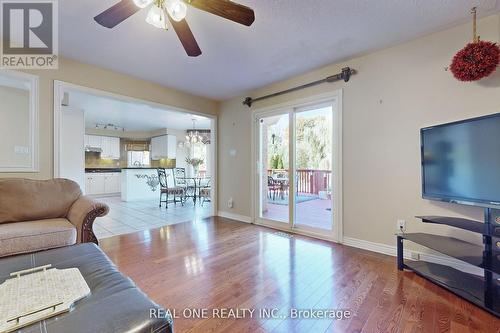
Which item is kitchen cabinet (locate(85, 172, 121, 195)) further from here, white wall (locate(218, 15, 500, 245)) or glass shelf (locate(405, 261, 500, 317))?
glass shelf (locate(405, 261, 500, 317))

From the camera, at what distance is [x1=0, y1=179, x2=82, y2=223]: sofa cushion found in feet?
7.42

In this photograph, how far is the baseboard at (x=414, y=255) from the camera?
7.06ft

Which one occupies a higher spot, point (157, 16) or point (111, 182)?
point (157, 16)

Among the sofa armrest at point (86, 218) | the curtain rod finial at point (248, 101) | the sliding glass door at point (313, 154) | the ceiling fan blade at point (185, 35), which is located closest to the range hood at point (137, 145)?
the curtain rod finial at point (248, 101)

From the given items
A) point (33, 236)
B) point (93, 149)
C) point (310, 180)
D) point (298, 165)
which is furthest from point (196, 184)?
point (33, 236)

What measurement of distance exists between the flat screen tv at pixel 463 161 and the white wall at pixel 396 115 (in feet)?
0.77

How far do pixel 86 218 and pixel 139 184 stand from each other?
16.5 feet

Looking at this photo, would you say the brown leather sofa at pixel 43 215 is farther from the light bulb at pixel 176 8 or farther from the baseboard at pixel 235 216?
the baseboard at pixel 235 216

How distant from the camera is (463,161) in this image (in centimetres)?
190

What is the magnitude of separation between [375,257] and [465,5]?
255 centimetres

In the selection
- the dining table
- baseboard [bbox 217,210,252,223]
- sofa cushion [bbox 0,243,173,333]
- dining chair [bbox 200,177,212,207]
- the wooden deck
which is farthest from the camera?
dining chair [bbox 200,177,212,207]

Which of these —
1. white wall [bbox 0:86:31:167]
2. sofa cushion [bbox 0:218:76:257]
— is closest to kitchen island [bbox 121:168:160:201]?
white wall [bbox 0:86:31:167]

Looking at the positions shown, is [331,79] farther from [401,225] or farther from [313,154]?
[401,225]

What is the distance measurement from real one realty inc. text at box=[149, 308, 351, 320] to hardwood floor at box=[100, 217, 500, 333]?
24 mm
